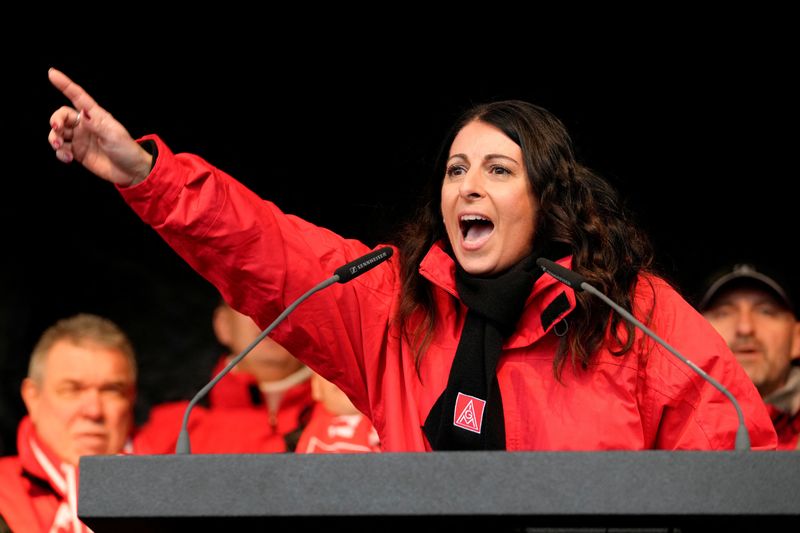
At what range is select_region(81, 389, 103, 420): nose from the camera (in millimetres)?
4055

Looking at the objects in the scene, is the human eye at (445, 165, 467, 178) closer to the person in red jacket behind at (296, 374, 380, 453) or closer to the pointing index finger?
the pointing index finger

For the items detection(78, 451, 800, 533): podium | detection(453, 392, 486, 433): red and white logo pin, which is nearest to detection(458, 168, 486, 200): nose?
detection(453, 392, 486, 433): red and white logo pin

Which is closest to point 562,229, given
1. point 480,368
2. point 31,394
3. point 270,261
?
point 480,368

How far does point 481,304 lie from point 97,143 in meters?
0.77

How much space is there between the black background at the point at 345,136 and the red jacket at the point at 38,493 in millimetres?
625

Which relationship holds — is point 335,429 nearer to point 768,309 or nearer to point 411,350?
A: point 768,309

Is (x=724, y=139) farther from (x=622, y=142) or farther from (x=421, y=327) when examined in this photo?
(x=421, y=327)

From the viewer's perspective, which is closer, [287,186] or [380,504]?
[380,504]

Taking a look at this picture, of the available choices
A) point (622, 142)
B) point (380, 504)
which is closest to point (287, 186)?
point (622, 142)

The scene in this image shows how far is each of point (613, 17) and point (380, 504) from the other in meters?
3.33

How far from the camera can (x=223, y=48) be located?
15.3 feet

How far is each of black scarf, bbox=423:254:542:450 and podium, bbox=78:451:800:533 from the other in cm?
80

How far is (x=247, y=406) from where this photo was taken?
469 centimetres

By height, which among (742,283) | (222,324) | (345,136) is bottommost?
(222,324)
